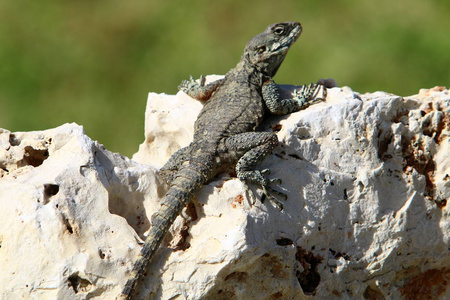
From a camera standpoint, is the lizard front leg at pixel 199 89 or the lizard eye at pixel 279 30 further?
the lizard eye at pixel 279 30

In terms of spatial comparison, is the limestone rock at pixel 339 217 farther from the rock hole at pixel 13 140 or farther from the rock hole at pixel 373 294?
the rock hole at pixel 13 140

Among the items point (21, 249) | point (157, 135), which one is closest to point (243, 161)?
point (157, 135)

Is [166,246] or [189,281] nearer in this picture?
[189,281]

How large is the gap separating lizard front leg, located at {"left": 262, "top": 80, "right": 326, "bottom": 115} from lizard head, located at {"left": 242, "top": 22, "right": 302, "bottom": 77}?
0.52 m

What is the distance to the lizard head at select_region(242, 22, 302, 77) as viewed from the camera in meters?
5.59

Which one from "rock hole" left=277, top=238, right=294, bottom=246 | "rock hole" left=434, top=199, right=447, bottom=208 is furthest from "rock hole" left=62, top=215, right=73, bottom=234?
"rock hole" left=434, top=199, right=447, bottom=208

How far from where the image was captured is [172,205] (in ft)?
13.0

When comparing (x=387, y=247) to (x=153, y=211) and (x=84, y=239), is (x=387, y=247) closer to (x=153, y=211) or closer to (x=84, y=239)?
(x=153, y=211)

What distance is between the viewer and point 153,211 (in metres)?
4.18

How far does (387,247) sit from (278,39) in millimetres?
2263

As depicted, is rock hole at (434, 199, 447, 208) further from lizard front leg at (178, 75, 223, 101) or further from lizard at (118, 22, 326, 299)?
lizard front leg at (178, 75, 223, 101)

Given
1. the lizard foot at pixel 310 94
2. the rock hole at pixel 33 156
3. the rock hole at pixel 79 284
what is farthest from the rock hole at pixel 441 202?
the rock hole at pixel 33 156

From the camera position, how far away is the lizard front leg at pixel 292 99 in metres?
4.89

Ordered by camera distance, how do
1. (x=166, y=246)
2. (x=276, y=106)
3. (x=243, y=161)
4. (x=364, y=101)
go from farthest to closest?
1. (x=276, y=106)
2. (x=364, y=101)
3. (x=243, y=161)
4. (x=166, y=246)
